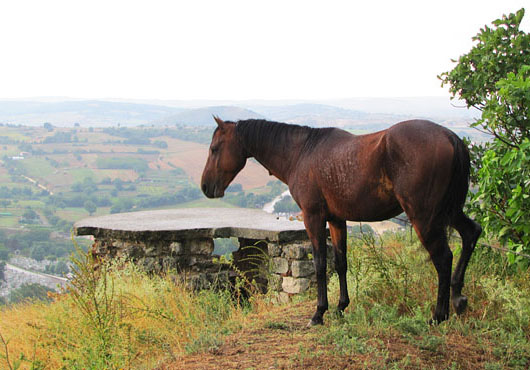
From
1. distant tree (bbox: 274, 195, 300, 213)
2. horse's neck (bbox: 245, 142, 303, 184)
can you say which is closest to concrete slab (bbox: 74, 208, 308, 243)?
horse's neck (bbox: 245, 142, 303, 184)

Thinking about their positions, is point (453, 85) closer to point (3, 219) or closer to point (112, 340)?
point (112, 340)

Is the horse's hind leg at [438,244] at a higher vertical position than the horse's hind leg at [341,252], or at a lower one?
higher

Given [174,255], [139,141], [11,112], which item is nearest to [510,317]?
[174,255]

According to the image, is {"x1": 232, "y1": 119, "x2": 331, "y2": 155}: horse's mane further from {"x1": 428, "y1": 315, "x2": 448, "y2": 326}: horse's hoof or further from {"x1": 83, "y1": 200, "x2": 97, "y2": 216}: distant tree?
{"x1": 83, "y1": 200, "x2": 97, "y2": 216}: distant tree

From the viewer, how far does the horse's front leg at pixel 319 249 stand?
445cm

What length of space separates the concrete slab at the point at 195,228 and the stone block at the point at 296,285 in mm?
516

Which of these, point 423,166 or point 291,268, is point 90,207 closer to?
point 291,268

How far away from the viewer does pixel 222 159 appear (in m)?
5.01

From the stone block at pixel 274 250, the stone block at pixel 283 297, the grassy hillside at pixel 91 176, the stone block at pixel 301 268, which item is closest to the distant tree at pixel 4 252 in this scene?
the grassy hillside at pixel 91 176

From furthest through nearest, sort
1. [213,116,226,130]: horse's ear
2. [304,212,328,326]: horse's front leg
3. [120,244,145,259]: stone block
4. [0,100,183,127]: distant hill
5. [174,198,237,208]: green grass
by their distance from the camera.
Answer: [0,100,183,127]: distant hill, [174,198,237,208]: green grass, [120,244,145,259]: stone block, [213,116,226,130]: horse's ear, [304,212,328,326]: horse's front leg

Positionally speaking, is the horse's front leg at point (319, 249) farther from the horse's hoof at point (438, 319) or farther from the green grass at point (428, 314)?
the horse's hoof at point (438, 319)

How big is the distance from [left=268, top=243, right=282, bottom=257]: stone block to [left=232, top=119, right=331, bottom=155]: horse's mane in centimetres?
226

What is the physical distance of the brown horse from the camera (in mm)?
3771

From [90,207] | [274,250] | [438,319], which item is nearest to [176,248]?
[274,250]
